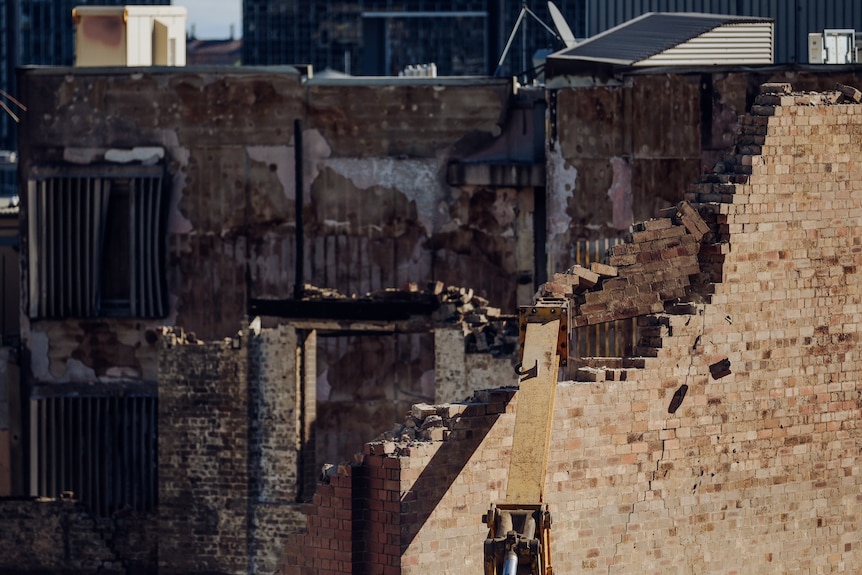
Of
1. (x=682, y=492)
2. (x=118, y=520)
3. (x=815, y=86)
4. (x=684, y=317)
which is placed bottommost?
(x=118, y=520)

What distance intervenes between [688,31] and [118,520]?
315 inches

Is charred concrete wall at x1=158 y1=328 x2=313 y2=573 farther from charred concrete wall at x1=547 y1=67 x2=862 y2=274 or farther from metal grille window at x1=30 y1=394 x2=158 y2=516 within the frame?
charred concrete wall at x1=547 y1=67 x2=862 y2=274

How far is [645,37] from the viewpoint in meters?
25.8

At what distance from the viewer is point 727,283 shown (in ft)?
48.8

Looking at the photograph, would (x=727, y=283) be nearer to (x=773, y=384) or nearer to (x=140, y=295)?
(x=773, y=384)

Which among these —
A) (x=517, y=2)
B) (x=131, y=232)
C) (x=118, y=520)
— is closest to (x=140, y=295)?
(x=131, y=232)

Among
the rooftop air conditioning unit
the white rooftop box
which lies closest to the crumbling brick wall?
the rooftop air conditioning unit

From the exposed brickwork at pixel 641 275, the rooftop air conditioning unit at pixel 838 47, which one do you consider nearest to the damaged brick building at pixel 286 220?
the rooftop air conditioning unit at pixel 838 47

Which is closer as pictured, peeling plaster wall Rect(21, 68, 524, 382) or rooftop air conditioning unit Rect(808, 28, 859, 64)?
rooftop air conditioning unit Rect(808, 28, 859, 64)

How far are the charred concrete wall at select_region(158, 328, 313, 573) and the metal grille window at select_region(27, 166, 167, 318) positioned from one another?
105 inches

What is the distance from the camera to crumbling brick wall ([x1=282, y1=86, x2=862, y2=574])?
1422 centimetres

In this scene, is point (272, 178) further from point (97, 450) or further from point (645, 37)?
point (645, 37)

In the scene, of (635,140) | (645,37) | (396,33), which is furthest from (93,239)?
(396,33)

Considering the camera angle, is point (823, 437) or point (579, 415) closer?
point (579, 415)
